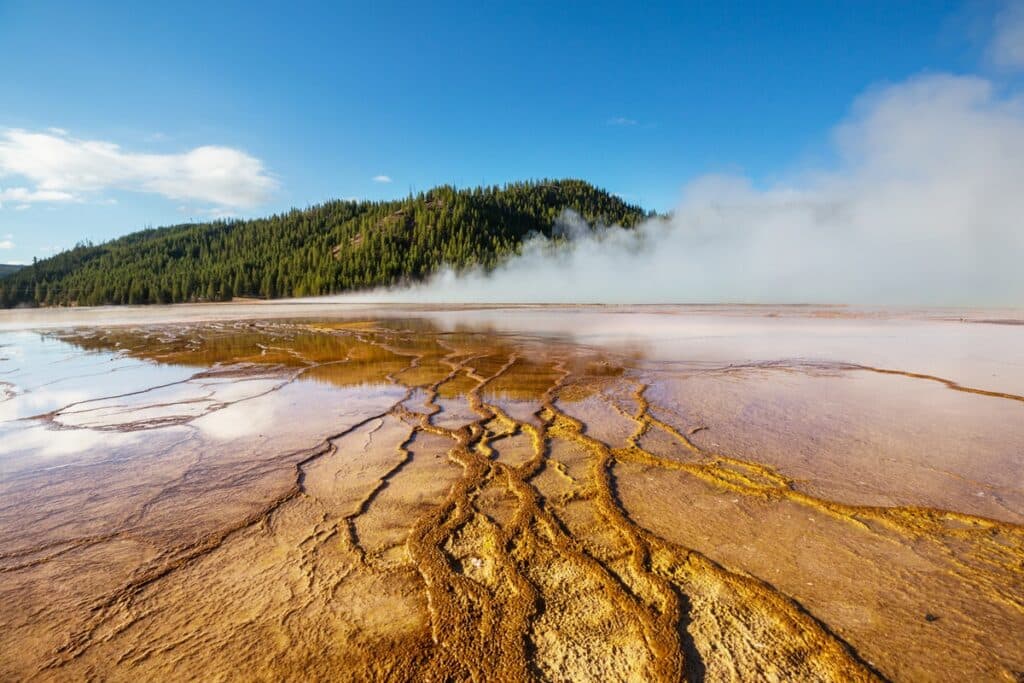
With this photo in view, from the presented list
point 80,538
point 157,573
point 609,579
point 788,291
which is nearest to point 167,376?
point 80,538

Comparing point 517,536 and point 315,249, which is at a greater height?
point 315,249

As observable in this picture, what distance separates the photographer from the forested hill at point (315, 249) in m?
98.1

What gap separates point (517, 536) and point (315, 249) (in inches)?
4743

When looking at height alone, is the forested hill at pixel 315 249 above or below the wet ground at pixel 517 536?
above

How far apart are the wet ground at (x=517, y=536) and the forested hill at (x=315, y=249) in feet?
306

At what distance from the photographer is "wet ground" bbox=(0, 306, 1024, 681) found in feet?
8.21

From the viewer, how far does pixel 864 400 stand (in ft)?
25.3

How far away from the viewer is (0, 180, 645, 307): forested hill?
322 feet

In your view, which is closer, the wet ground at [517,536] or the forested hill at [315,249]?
the wet ground at [517,536]

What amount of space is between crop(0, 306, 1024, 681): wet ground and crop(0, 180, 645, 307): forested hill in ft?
306

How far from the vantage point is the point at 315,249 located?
365 ft

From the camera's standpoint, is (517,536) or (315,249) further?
(315,249)

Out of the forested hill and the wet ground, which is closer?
the wet ground

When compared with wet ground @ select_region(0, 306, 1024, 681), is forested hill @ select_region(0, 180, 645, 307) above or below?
above
